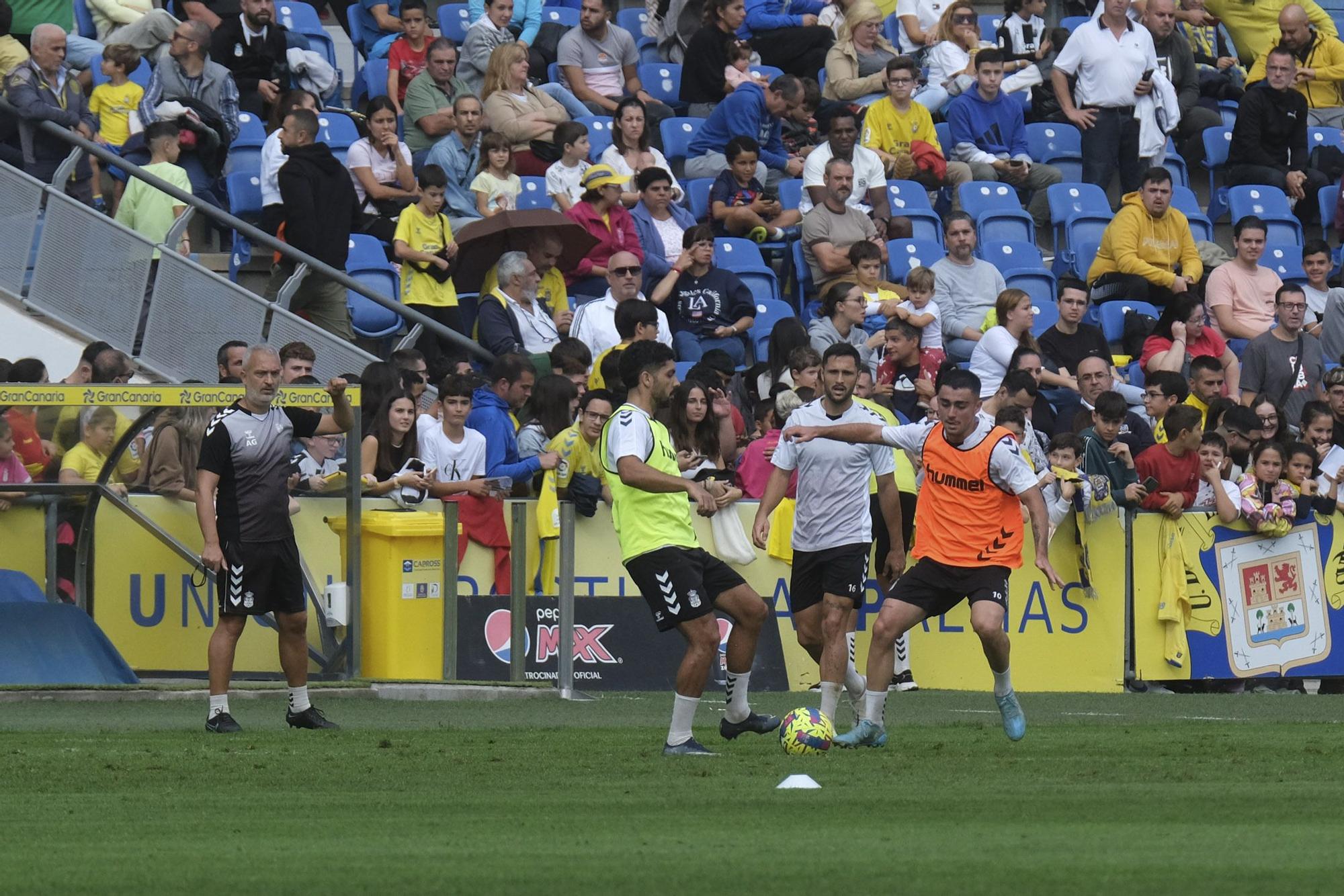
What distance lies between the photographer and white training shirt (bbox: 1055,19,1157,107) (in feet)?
72.2

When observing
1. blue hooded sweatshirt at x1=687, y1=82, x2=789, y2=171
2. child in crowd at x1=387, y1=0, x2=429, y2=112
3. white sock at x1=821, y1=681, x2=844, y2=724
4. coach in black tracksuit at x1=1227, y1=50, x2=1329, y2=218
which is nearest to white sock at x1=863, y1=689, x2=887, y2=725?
white sock at x1=821, y1=681, x2=844, y2=724

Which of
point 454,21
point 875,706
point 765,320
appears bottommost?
point 875,706

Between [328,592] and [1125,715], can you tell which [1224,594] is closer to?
[1125,715]

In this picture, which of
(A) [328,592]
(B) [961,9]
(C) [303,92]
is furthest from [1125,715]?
(B) [961,9]

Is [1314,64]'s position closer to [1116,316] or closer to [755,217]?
[1116,316]

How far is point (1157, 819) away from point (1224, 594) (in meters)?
8.88

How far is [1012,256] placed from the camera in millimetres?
20797

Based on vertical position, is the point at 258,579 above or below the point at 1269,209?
below

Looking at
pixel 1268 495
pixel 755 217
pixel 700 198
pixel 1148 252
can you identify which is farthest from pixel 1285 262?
pixel 700 198

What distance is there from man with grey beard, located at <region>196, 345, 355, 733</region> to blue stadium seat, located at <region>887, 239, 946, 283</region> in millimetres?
8970

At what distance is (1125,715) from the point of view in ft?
45.9

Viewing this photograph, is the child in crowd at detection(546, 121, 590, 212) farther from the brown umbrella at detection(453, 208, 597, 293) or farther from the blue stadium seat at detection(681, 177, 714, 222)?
the blue stadium seat at detection(681, 177, 714, 222)

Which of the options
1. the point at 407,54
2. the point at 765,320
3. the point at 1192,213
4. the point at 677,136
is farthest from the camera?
the point at 1192,213

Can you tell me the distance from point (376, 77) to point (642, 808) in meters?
13.2
